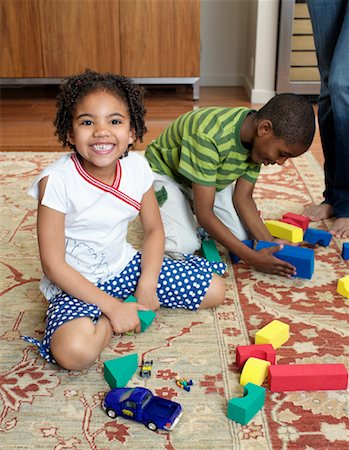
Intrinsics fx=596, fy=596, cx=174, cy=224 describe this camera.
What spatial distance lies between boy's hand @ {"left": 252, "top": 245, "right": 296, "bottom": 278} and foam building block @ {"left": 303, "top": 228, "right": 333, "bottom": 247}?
0.21m

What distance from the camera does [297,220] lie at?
71.6 inches

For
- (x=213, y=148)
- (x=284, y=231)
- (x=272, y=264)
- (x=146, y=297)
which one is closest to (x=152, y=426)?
(x=146, y=297)

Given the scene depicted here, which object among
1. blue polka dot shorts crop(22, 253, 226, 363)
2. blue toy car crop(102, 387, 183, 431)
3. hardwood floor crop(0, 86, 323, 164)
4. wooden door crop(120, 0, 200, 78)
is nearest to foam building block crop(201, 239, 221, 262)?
blue polka dot shorts crop(22, 253, 226, 363)

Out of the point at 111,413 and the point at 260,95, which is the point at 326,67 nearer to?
the point at 111,413

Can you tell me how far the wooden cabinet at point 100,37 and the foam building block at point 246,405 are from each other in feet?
8.90

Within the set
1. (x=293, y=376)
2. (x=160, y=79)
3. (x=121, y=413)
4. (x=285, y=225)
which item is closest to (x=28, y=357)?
(x=121, y=413)

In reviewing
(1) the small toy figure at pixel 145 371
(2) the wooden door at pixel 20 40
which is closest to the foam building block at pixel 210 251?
(1) the small toy figure at pixel 145 371

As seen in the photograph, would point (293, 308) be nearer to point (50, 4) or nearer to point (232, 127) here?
point (232, 127)

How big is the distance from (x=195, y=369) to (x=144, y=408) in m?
0.18

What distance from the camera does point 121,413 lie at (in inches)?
39.9

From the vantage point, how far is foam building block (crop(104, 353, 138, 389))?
108cm

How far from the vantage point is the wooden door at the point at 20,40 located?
11.0ft

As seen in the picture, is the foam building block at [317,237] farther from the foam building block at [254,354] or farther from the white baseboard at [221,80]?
the white baseboard at [221,80]

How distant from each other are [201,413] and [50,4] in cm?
288
